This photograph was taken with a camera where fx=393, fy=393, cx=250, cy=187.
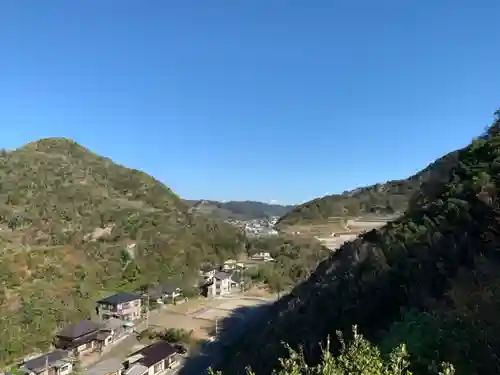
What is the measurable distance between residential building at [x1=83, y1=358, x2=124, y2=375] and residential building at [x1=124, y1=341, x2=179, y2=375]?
419 millimetres

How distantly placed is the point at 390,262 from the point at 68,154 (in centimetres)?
8257

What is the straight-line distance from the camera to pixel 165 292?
40.2 m

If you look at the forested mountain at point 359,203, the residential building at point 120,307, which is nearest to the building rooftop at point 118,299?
the residential building at point 120,307

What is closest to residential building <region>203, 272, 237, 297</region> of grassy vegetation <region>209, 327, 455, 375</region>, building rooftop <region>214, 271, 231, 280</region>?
building rooftop <region>214, 271, 231, 280</region>

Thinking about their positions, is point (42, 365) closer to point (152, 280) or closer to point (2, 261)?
point (2, 261)

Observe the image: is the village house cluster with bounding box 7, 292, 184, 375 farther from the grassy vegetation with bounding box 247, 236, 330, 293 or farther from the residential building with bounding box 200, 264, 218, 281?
the grassy vegetation with bounding box 247, 236, 330, 293

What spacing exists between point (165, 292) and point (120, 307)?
772 centimetres

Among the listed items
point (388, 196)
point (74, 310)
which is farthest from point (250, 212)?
point (74, 310)

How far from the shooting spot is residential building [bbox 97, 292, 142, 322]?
1282 inches

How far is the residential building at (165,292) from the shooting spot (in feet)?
128

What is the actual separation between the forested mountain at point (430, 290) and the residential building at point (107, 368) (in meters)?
10.8

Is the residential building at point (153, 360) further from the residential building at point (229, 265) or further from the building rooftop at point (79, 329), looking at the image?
the residential building at point (229, 265)

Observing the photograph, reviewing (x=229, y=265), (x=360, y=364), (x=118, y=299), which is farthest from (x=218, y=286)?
(x=360, y=364)

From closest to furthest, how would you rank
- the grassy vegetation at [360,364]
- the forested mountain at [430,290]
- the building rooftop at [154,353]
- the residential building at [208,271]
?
the grassy vegetation at [360,364]
the forested mountain at [430,290]
the building rooftop at [154,353]
the residential building at [208,271]
